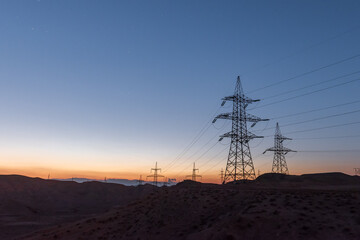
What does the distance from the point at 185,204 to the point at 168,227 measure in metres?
5.43

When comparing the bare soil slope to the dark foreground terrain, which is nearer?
the dark foreground terrain

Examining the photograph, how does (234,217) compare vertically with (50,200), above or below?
above

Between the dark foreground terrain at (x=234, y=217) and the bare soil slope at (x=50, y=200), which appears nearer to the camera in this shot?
the dark foreground terrain at (x=234, y=217)

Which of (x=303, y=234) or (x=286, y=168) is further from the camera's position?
(x=286, y=168)

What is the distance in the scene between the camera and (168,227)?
2919 cm

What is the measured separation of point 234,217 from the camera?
80.2 feet

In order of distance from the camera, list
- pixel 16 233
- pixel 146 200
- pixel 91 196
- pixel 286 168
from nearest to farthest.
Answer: pixel 146 200 → pixel 16 233 → pixel 286 168 → pixel 91 196

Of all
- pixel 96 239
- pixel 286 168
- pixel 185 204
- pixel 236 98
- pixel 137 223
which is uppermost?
pixel 236 98

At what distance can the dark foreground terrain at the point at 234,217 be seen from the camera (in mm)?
20688

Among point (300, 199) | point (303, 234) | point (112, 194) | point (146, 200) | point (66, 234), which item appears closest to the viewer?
point (303, 234)

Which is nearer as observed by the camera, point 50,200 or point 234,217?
point 234,217

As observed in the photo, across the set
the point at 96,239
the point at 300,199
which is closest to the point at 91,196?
the point at 96,239

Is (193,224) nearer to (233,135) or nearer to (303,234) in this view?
(303,234)

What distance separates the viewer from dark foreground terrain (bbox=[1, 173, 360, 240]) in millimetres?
20688
